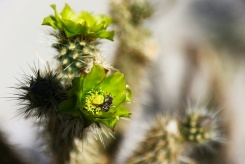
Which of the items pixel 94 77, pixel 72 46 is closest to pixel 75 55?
pixel 72 46

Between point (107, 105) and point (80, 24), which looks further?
point (80, 24)

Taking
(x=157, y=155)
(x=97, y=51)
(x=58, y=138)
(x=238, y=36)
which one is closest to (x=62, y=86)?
(x=97, y=51)

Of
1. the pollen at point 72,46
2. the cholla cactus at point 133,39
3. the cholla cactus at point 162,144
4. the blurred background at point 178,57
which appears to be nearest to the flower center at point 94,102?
the pollen at point 72,46

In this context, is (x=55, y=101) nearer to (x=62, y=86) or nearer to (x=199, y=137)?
(x=62, y=86)

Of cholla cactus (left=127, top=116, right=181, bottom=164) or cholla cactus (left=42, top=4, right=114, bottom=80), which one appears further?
cholla cactus (left=127, top=116, right=181, bottom=164)

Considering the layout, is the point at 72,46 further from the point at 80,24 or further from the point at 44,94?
the point at 44,94

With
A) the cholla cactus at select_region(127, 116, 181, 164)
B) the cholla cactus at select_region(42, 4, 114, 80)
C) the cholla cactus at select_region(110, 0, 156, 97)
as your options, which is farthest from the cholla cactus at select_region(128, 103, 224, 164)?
the cholla cactus at select_region(42, 4, 114, 80)

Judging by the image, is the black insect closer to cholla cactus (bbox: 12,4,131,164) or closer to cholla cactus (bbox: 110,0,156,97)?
cholla cactus (bbox: 12,4,131,164)
